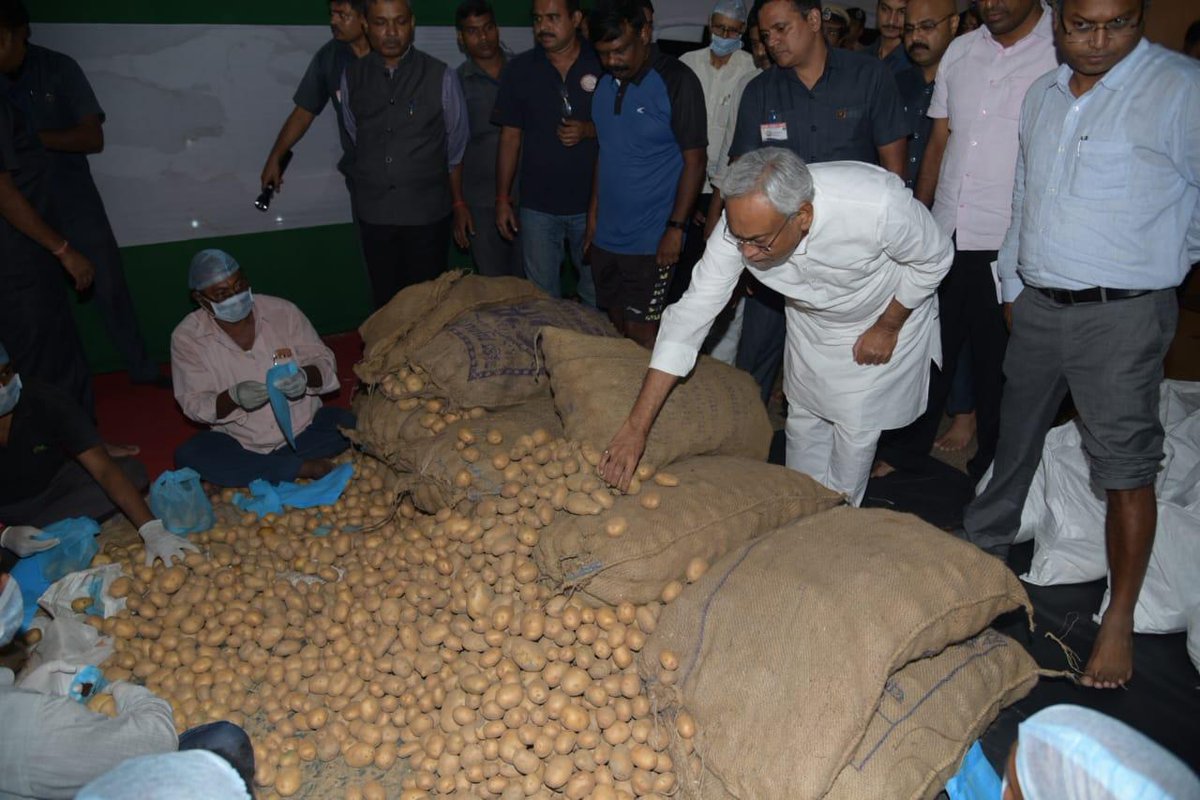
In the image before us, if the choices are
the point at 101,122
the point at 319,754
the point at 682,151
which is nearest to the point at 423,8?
the point at 101,122

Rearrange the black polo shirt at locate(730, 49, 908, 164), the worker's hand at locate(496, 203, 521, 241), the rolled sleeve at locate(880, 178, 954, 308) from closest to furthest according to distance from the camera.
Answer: the rolled sleeve at locate(880, 178, 954, 308) < the black polo shirt at locate(730, 49, 908, 164) < the worker's hand at locate(496, 203, 521, 241)

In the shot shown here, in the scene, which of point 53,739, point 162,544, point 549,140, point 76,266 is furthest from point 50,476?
point 549,140

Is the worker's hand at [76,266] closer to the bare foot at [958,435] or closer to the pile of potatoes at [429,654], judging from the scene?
the pile of potatoes at [429,654]

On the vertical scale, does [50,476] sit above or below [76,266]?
→ below

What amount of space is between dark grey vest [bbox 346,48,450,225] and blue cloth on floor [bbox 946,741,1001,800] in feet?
10.2

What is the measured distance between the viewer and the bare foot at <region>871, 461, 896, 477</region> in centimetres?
316

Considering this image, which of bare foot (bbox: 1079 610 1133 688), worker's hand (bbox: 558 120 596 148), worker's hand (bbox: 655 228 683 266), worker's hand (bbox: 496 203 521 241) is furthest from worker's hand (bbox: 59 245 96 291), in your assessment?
bare foot (bbox: 1079 610 1133 688)

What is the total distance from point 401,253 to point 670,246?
1.41m

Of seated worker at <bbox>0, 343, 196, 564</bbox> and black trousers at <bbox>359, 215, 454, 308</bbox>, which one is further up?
black trousers at <bbox>359, 215, 454, 308</bbox>

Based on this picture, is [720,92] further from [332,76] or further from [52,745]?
[52,745]

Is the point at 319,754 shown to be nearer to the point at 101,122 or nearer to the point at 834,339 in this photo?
the point at 834,339

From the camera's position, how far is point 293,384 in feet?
9.53

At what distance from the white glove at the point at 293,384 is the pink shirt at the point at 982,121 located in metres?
2.32

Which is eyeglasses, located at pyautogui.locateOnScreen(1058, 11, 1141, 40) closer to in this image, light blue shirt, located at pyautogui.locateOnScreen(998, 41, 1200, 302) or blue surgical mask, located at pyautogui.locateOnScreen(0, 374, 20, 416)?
light blue shirt, located at pyautogui.locateOnScreen(998, 41, 1200, 302)
